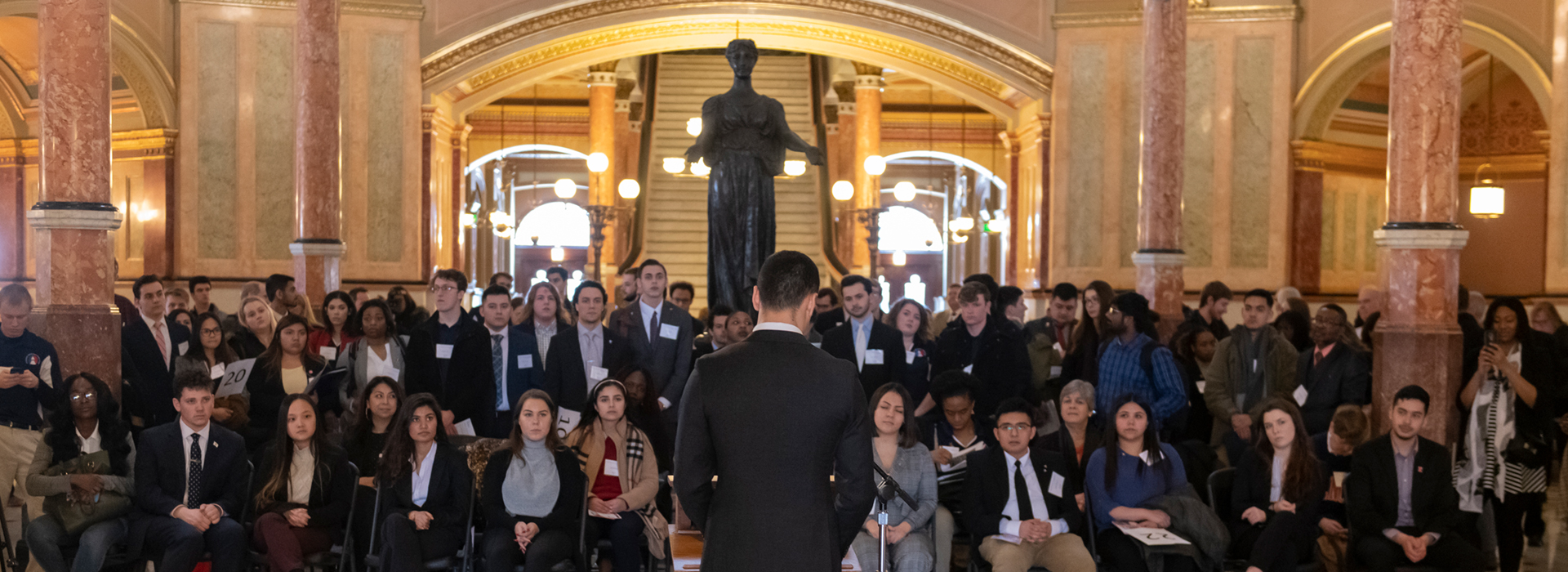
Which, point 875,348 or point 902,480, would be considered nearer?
point 902,480

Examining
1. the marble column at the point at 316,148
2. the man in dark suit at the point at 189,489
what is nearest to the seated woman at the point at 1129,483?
the man in dark suit at the point at 189,489

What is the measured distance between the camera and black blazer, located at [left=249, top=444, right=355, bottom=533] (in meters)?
5.71

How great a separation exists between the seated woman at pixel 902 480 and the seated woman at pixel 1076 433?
97 cm

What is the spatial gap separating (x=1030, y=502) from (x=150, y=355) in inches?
190

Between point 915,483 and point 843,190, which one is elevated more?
point 843,190

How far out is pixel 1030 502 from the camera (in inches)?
224

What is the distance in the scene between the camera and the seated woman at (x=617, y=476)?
227 inches

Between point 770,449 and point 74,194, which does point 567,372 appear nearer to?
point 74,194

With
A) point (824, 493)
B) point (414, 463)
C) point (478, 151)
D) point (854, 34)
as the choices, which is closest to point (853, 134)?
point (854, 34)

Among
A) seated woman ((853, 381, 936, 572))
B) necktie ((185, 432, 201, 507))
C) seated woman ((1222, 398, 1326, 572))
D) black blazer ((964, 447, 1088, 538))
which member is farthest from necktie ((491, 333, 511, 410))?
seated woman ((1222, 398, 1326, 572))

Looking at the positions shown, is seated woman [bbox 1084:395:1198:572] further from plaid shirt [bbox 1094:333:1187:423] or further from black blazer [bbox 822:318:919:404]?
black blazer [bbox 822:318:919:404]

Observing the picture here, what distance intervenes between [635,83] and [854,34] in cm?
604

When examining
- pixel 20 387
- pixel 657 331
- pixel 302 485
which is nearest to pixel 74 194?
pixel 20 387

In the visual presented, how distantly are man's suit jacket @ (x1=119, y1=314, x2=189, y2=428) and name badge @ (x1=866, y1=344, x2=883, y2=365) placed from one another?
372 cm
